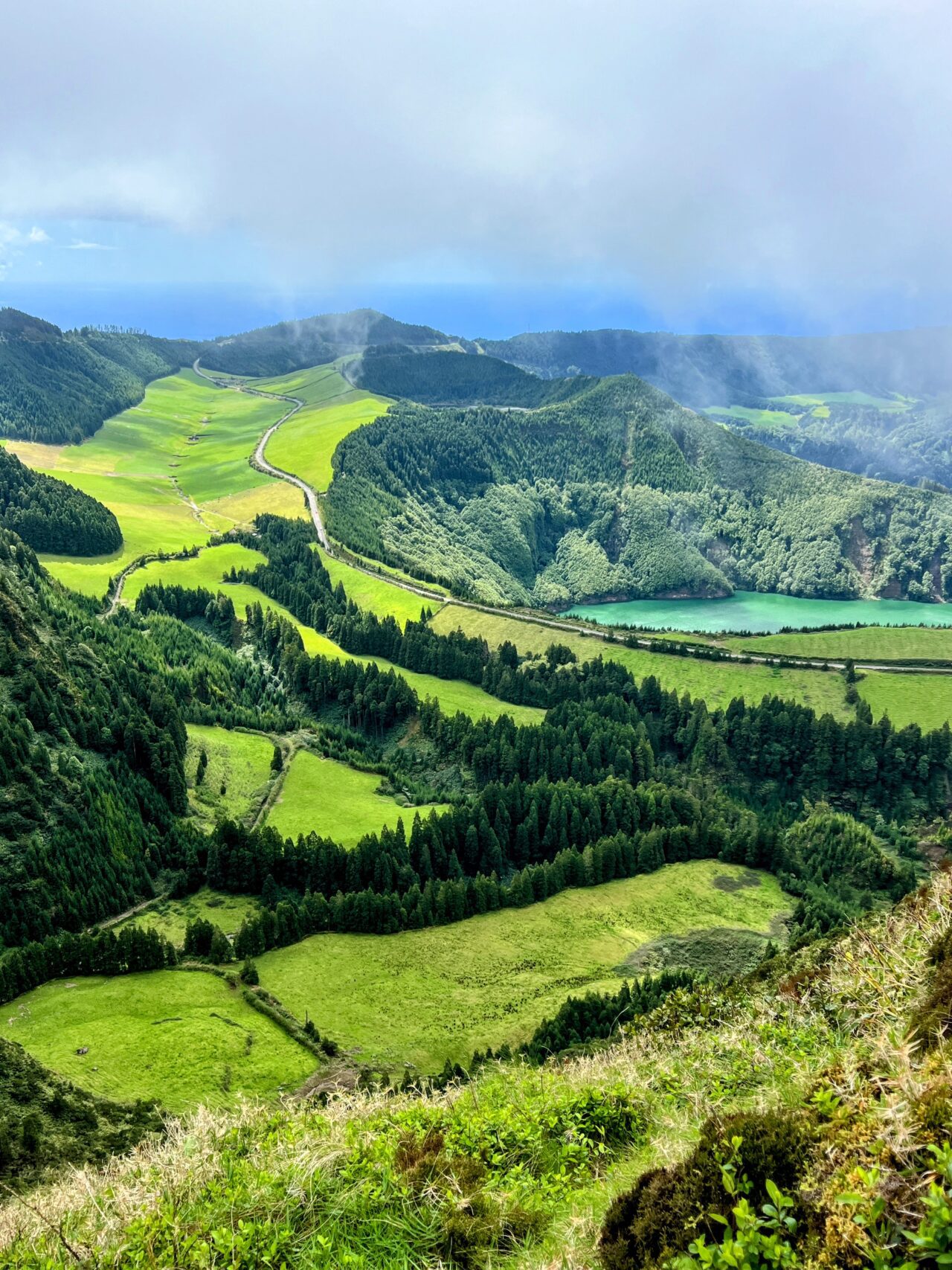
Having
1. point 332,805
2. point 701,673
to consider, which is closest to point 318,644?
point 332,805

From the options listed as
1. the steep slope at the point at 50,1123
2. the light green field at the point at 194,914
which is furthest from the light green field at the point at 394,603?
the steep slope at the point at 50,1123

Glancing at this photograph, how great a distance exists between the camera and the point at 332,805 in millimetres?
101438

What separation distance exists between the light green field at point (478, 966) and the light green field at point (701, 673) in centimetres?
6808

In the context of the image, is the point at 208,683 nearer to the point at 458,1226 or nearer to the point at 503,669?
the point at 503,669

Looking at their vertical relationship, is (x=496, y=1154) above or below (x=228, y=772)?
above

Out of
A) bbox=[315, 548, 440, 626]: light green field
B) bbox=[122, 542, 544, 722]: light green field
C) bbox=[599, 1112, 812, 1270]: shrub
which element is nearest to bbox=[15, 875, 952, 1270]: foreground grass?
bbox=[599, 1112, 812, 1270]: shrub

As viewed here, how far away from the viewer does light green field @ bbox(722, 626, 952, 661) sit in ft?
538

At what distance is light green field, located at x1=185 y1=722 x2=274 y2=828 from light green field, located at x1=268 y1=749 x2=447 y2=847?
339cm

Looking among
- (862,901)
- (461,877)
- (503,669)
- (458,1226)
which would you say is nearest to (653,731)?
(503,669)

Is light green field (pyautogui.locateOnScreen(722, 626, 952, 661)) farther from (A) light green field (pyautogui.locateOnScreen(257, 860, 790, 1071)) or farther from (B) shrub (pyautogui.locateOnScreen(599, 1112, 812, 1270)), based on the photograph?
(B) shrub (pyautogui.locateOnScreen(599, 1112, 812, 1270))

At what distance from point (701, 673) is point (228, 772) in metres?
91.7

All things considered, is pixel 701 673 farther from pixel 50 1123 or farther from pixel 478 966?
pixel 50 1123

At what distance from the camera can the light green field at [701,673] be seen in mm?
149250

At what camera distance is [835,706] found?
145 metres
